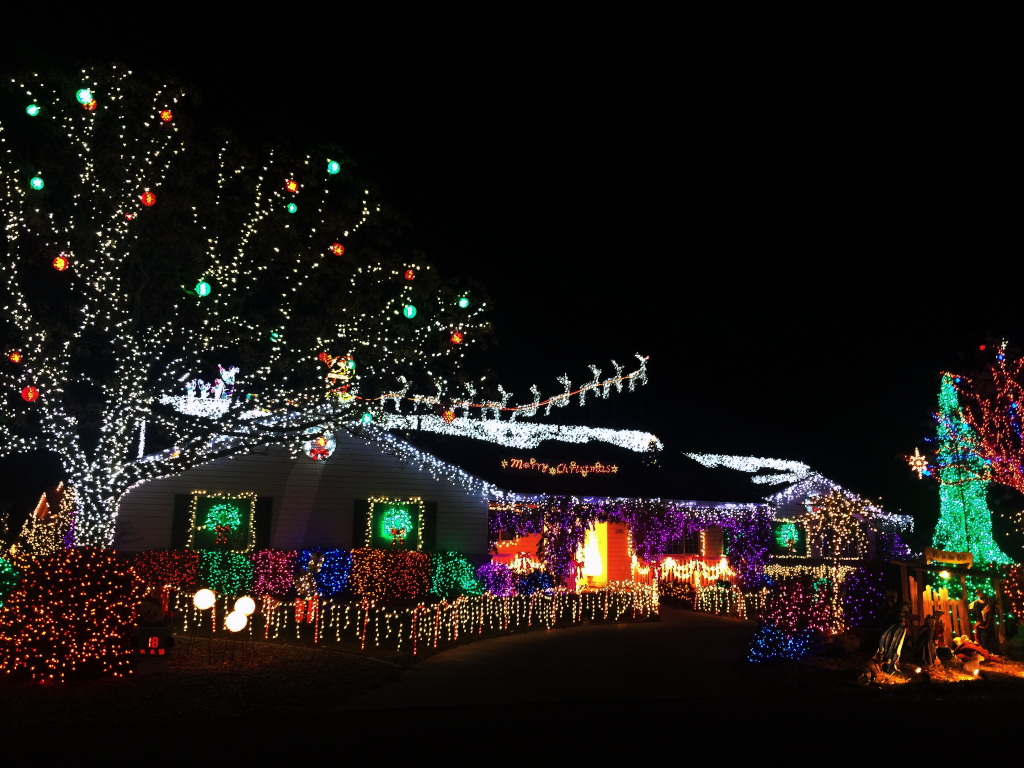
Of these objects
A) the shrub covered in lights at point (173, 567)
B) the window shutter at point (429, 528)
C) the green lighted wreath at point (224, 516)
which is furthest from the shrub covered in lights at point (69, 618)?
the window shutter at point (429, 528)

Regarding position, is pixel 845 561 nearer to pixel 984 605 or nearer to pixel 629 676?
pixel 984 605

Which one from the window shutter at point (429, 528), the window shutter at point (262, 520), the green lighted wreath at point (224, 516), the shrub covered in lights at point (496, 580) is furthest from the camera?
the window shutter at point (429, 528)

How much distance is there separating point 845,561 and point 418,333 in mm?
14689

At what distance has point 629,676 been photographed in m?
10.5

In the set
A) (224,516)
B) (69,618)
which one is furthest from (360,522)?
(69,618)

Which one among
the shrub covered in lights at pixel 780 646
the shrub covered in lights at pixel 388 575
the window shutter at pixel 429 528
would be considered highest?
the window shutter at pixel 429 528

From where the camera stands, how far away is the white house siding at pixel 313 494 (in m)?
17.6

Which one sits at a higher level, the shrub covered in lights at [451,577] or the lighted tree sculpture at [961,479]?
the lighted tree sculpture at [961,479]

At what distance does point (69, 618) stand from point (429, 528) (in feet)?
33.7

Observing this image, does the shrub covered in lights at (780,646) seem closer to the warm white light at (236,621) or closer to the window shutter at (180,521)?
the warm white light at (236,621)

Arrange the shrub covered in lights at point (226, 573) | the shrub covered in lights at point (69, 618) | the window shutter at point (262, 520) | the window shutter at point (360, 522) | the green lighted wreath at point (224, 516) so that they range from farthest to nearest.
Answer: the window shutter at point (360, 522), the window shutter at point (262, 520), the green lighted wreath at point (224, 516), the shrub covered in lights at point (226, 573), the shrub covered in lights at point (69, 618)

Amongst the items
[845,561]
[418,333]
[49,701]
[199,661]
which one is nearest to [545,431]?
[845,561]

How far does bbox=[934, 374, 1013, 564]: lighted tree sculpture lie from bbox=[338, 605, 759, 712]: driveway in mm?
8567

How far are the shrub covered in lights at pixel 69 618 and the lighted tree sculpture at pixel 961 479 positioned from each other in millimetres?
17453
